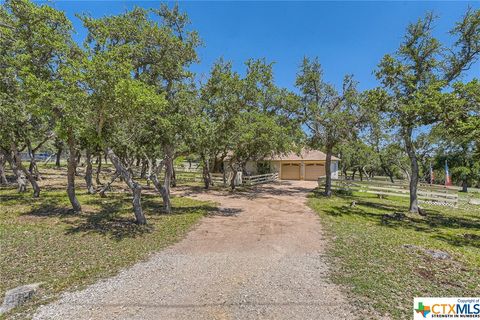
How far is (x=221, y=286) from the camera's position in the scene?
497 centimetres

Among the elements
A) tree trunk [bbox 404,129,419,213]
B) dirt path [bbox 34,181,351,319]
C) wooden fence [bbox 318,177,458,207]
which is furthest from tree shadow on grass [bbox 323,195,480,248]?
dirt path [bbox 34,181,351,319]

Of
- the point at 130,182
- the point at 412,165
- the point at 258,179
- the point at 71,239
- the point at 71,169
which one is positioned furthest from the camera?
the point at 258,179

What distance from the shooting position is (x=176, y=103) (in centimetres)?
1044

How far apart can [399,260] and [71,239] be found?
9.20 meters

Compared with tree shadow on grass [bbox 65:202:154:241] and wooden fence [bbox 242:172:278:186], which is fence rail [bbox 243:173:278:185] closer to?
wooden fence [bbox 242:172:278:186]

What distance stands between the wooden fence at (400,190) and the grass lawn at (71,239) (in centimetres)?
1531

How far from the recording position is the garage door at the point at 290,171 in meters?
34.4

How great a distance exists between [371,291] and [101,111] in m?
8.37

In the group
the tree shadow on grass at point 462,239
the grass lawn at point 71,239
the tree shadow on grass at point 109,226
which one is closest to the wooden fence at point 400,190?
the tree shadow on grass at point 462,239

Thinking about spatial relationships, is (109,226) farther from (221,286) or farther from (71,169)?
(221,286)

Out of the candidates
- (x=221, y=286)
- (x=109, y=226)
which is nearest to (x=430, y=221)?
(x=221, y=286)

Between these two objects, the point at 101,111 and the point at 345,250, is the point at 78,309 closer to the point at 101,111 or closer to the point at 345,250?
the point at 101,111

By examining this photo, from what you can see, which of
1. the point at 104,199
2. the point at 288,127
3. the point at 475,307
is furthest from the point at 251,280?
the point at 288,127

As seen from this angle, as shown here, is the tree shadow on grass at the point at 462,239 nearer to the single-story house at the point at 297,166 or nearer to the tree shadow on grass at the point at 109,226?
the tree shadow on grass at the point at 109,226
